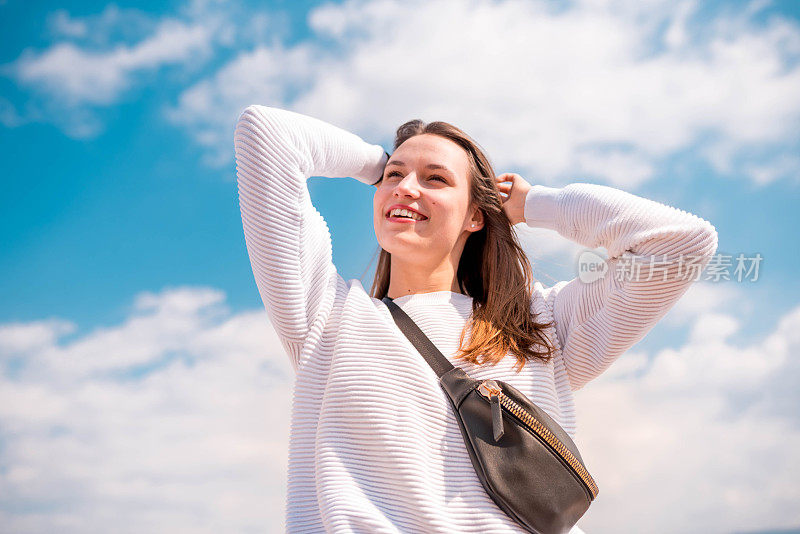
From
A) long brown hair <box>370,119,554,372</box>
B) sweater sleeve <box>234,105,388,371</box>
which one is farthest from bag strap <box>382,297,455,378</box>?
sweater sleeve <box>234,105,388,371</box>

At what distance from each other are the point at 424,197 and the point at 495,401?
1098 mm

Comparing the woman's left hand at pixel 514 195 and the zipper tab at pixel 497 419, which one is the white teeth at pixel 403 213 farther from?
the zipper tab at pixel 497 419

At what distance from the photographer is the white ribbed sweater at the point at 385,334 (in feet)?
7.38

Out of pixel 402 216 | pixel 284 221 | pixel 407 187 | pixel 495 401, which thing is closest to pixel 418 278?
pixel 402 216

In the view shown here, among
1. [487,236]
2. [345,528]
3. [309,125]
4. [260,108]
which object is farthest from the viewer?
[487,236]

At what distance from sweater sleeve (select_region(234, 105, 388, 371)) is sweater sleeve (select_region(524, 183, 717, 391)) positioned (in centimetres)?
104

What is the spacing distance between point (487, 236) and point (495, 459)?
4.67 ft

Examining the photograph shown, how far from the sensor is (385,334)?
2490mm

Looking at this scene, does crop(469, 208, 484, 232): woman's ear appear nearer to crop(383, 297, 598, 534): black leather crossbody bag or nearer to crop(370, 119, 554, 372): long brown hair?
crop(370, 119, 554, 372): long brown hair

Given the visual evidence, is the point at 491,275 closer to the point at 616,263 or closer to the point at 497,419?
the point at 616,263

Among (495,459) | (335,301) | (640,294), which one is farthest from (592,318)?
(335,301)

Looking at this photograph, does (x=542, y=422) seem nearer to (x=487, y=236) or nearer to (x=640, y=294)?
(x=640, y=294)

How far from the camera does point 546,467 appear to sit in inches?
87.4

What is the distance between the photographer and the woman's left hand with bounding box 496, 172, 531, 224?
10.2 ft
